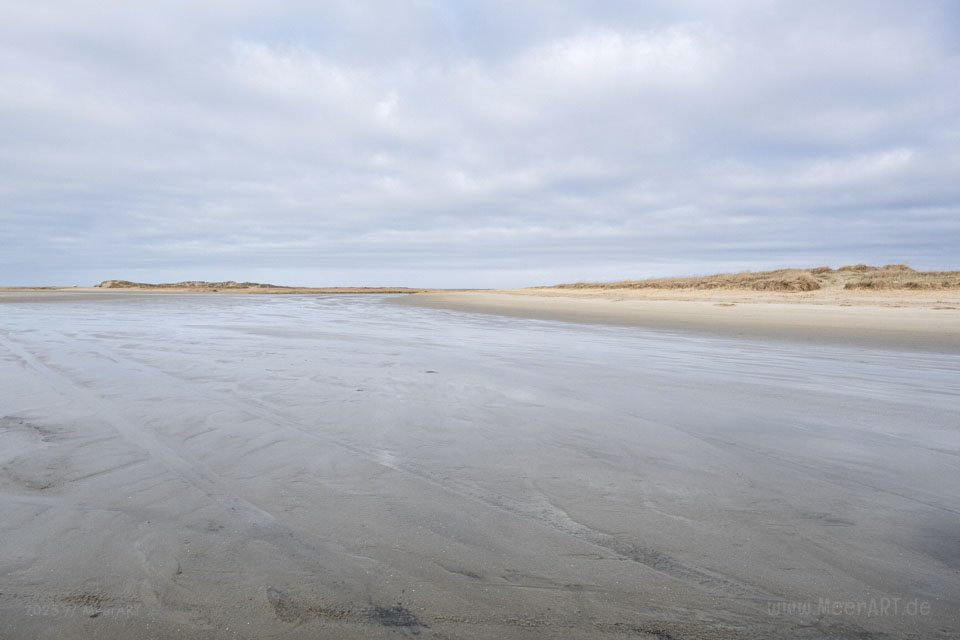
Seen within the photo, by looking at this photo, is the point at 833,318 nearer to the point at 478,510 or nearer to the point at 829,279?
the point at 478,510

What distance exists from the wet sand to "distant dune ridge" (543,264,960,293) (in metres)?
21.7

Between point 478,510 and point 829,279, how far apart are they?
3045 centimetres

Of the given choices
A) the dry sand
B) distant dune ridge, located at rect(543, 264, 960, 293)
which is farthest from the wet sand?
distant dune ridge, located at rect(543, 264, 960, 293)

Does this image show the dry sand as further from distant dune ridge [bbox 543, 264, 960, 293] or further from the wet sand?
the wet sand

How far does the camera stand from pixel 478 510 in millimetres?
2537

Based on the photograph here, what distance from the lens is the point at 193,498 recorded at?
267 cm

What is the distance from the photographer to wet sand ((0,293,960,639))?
178 centimetres

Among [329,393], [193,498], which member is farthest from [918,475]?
[329,393]

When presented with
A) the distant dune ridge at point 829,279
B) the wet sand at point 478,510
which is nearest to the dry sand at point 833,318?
the distant dune ridge at point 829,279

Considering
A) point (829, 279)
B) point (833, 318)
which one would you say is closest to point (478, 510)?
point (833, 318)

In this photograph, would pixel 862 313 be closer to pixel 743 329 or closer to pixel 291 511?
pixel 743 329

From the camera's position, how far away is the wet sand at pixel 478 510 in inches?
69.9

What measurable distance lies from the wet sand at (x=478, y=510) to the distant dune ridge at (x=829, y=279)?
21.7m

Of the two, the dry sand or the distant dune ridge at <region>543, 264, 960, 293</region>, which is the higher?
the distant dune ridge at <region>543, 264, 960, 293</region>
